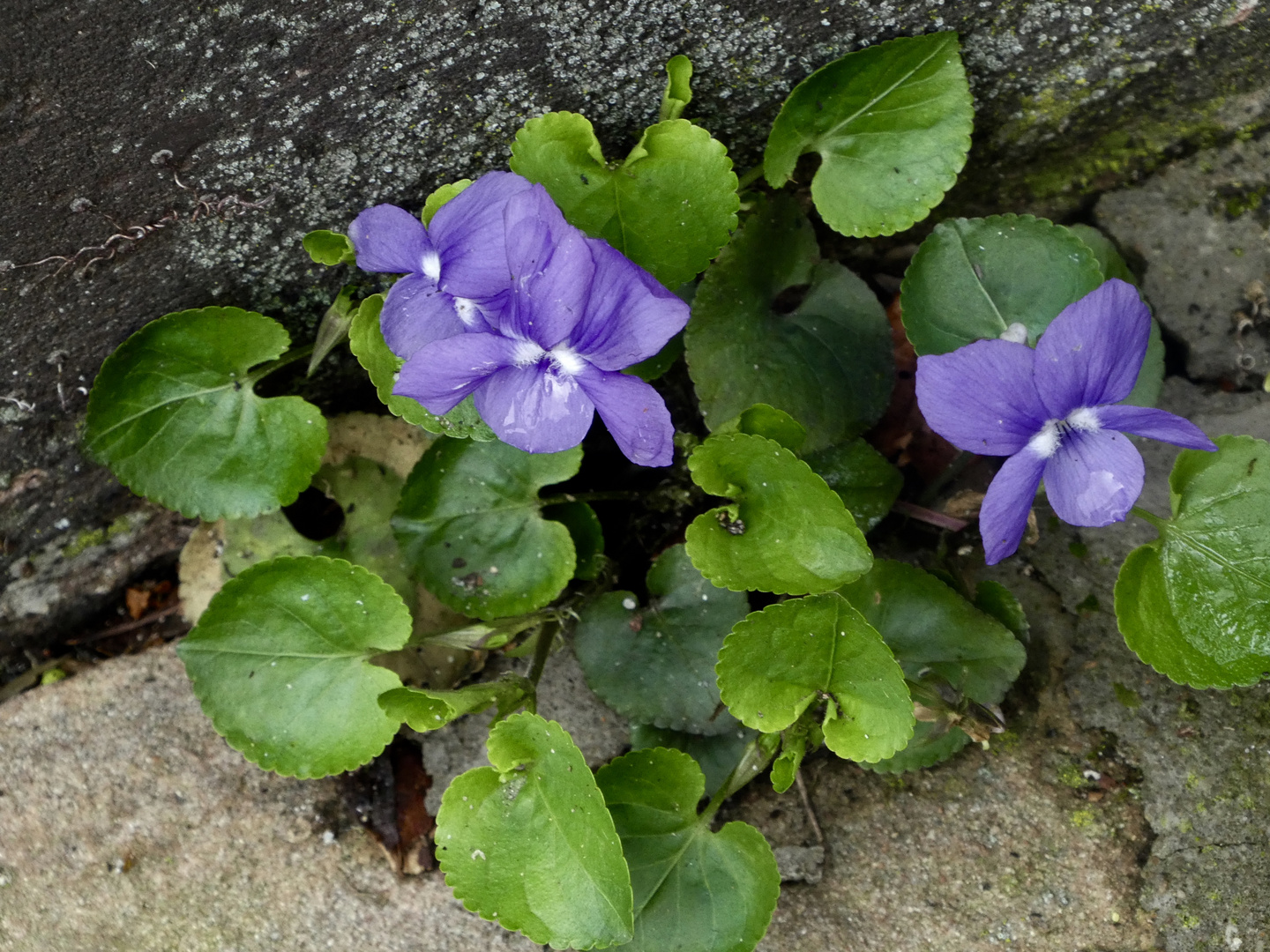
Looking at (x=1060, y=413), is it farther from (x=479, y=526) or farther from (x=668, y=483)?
(x=479, y=526)

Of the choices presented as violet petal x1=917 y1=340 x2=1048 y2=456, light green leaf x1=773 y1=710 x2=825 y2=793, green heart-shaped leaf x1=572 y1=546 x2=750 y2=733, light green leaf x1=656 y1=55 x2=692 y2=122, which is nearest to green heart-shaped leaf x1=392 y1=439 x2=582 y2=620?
green heart-shaped leaf x1=572 y1=546 x2=750 y2=733

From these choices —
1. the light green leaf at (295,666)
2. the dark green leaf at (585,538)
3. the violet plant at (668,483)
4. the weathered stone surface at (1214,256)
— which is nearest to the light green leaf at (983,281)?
the violet plant at (668,483)

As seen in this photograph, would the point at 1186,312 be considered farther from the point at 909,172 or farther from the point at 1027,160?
the point at 909,172

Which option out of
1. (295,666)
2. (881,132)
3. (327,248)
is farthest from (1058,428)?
(295,666)

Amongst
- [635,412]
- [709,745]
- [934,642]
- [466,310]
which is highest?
[466,310]

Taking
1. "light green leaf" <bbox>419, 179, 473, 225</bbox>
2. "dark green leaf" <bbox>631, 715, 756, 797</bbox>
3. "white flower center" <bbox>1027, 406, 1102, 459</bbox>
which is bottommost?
"dark green leaf" <bbox>631, 715, 756, 797</bbox>

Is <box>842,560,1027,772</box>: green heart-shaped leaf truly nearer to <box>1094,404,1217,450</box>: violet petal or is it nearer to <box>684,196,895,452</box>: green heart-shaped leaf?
<box>684,196,895,452</box>: green heart-shaped leaf

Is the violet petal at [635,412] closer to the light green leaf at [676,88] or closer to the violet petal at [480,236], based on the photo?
the violet petal at [480,236]
